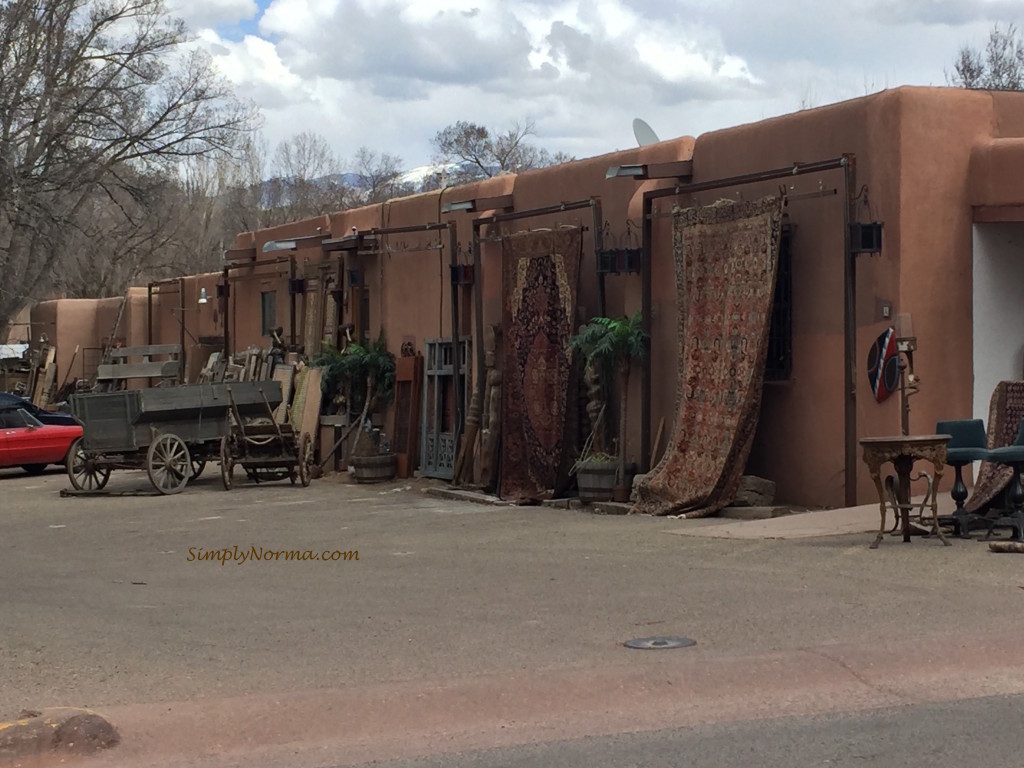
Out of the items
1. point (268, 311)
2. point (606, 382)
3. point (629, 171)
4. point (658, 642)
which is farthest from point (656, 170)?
point (268, 311)

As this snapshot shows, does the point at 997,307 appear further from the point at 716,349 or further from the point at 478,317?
the point at 478,317

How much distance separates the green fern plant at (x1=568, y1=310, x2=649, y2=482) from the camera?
57.1ft

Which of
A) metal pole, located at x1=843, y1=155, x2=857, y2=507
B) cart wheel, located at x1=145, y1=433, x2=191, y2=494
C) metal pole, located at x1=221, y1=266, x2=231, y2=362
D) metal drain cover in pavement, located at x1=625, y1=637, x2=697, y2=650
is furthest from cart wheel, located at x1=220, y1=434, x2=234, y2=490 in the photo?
metal drain cover in pavement, located at x1=625, y1=637, x2=697, y2=650

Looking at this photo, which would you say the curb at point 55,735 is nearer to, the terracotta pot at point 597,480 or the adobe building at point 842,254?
the adobe building at point 842,254

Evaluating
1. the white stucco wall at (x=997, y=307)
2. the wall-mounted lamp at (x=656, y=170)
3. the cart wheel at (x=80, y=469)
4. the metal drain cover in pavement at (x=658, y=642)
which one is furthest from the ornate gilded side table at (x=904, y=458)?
the cart wheel at (x=80, y=469)

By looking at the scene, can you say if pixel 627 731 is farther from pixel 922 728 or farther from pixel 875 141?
pixel 875 141

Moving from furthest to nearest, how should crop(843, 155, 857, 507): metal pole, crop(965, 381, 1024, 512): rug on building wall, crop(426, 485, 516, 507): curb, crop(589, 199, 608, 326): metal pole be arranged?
crop(426, 485, 516, 507): curb < crop(589, 199, 608, 326): metal pole < crop(843, 155, 857, 507): metal pole < crop(965, 381, 1024, 512): rug on building wall

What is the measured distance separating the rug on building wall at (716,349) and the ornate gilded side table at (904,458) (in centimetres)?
337

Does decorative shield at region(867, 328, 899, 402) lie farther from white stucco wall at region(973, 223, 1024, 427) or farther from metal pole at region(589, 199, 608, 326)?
metal pole at region(589, 199, 608, 326)

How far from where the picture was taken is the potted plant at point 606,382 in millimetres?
17281

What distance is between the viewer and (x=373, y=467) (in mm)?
22562

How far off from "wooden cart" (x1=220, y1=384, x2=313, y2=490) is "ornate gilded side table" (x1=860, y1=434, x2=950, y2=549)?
455 inches

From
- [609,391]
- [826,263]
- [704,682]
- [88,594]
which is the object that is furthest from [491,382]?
[704,682]

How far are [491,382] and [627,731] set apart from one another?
1341cm
